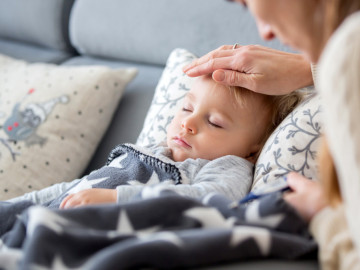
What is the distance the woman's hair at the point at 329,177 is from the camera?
2.27ft

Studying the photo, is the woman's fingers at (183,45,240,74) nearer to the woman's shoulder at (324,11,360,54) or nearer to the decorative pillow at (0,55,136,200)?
the decorative pillow at (0,55,136,200)

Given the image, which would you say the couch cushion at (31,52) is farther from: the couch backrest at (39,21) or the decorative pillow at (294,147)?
the decorative pillow at (294,147)

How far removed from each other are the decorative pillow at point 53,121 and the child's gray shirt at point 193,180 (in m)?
0.34

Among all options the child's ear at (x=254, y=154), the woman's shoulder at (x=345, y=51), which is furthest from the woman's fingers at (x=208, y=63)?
the woman's shoulder at (x=345, y=51)

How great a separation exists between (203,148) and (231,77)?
178 mm

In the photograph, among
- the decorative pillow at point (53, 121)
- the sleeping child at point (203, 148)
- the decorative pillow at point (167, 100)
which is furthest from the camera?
the decorative pillow at point (53, 121)

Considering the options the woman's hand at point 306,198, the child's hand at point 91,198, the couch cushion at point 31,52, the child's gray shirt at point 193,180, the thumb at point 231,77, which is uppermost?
the thumb at point 231,77

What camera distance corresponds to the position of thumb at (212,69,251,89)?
3.89 feet

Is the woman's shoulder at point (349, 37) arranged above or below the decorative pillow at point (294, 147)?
above

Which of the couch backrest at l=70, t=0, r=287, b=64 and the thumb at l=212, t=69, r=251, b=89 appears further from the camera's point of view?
the couch backrest at l=70, t=0, r=287, b=64

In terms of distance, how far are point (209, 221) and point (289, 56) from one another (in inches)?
22.4

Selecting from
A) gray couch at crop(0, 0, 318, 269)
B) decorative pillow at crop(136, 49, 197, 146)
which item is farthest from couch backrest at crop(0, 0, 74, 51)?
decorative pillow at crop(136, 49, 197, 146)

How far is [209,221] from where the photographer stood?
79cm

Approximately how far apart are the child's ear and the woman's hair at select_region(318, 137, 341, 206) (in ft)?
1.92
